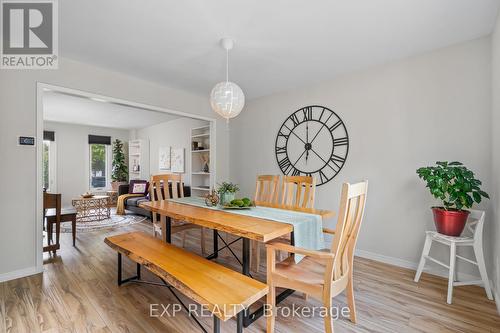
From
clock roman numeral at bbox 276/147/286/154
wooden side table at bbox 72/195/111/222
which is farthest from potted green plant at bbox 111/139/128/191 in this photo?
clock roman numeral at bbox 276/147/286/154

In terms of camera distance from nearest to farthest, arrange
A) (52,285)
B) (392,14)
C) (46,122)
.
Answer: (392,14), (52,285), (46,122)

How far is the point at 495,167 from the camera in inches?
83.5

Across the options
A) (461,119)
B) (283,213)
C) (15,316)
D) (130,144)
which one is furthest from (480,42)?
(130,144)

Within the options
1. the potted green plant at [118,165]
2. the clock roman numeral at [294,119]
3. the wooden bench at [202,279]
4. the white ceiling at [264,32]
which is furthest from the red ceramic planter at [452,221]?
the potted green plant at [118,165]

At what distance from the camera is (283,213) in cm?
215

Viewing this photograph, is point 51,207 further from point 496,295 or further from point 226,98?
point 496,295

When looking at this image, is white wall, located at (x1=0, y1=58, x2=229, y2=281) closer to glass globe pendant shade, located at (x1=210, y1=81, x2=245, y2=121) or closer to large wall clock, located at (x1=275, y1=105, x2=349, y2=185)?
glass globe pendant shade, located at (x1=210, y1=81, x2=245, y2=121)

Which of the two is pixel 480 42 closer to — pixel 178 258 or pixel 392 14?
pixel 392 14

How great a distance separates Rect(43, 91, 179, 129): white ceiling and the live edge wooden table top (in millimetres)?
2603

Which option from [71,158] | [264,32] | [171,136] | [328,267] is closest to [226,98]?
[264,32]

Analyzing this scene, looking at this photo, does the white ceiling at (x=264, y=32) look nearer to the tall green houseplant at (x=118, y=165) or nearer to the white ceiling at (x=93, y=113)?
the white ceiling at (x=93, y=113)

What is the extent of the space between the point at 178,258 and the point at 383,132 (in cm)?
273

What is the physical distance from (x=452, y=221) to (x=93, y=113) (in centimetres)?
686

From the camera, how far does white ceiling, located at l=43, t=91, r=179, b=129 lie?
4.68 meters
